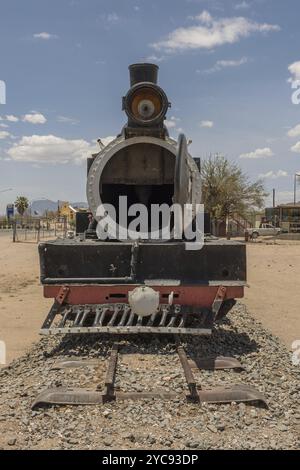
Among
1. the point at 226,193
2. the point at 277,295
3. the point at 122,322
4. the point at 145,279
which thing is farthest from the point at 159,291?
the point at 226,193

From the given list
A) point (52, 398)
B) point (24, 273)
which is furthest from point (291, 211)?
point (52, 398)

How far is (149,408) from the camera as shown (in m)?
3.85

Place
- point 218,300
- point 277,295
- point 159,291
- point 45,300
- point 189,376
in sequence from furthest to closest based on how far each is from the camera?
point 277,295, point 45,300, point 159,291, point 218,300, point 189,376

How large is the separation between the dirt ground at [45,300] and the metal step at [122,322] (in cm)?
115

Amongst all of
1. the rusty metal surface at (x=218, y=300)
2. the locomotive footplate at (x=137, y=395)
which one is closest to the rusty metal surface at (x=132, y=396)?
the locomotive footplate at (x=137, y=395)

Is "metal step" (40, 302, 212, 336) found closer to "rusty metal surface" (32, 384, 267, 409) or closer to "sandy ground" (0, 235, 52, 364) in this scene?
"rusty metal surface" (32, 384, 267, 409)

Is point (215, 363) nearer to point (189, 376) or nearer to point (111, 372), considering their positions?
point (189, 376)

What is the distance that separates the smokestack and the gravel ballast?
3.45 metres

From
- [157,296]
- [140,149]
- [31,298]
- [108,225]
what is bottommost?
[31,298]

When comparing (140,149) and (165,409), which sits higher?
(140,149)

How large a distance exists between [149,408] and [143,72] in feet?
14.7

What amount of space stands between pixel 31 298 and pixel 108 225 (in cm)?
573

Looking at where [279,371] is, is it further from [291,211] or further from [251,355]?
[291,211]
